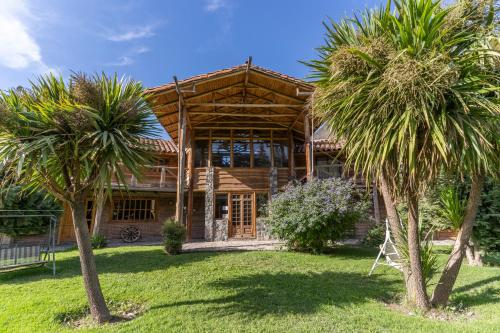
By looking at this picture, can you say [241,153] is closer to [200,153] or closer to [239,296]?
[200,153]

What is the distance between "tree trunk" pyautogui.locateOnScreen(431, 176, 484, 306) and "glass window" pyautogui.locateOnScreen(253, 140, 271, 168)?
423 inches

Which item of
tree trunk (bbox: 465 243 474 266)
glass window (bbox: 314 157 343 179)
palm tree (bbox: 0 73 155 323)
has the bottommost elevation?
tree trunk (bbox: 465 243 474 266)

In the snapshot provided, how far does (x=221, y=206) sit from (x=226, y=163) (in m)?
2.41

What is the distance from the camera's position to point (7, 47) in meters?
7.47

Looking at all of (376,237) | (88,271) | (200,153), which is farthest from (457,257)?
(200,153)

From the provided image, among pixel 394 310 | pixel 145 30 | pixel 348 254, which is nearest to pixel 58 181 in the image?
pixel 394 310

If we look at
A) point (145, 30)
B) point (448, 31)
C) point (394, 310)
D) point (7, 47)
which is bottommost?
point (394, 310)

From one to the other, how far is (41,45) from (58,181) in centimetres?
724

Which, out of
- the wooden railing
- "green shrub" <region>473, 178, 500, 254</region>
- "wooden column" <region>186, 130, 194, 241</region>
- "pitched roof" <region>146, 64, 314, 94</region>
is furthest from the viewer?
"wooden column" <region>186, 130, 194, 241</region>

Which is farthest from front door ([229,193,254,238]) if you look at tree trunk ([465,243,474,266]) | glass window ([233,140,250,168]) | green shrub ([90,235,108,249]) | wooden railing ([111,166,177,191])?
tree trunk ([465,243,474,266])

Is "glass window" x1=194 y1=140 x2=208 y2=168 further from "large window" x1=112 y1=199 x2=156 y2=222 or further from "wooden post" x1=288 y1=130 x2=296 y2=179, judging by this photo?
"wooden post" x1=288 y1=130 x2=296 y2=179

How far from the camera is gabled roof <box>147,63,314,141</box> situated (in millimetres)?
11695

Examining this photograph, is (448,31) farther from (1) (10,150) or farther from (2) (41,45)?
(2) (41,45)

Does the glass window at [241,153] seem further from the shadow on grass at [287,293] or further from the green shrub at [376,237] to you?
the shadow on grass at [287,293]
